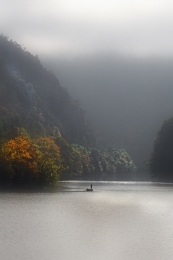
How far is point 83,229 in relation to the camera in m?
48.1

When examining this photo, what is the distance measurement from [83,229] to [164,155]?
402ft

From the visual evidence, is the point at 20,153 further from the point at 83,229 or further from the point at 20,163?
the point at 83,229

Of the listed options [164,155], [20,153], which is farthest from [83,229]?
[164,155]

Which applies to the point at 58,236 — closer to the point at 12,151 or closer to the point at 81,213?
the point at 81,213

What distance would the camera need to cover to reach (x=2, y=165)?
304ft

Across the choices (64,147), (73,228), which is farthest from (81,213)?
(64,147)

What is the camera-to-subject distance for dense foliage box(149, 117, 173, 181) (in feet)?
545

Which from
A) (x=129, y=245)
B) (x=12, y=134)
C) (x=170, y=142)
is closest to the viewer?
(x=129, y=245)

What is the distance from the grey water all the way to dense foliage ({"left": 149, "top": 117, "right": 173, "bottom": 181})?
93.7 m

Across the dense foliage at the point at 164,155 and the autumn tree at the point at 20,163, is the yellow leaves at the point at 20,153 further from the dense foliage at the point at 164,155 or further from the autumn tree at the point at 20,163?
the dense foliage at the point at 164,155

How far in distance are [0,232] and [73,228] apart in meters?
7.90

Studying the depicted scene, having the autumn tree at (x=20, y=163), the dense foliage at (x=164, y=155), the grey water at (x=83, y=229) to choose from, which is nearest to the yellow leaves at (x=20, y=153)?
the autumn tree at (x=20, y=163)

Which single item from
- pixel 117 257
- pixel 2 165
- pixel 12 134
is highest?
pixel 12 134

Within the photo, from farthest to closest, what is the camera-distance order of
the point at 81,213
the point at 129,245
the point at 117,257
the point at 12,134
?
the point at 12,134, the point at 81,213, the point at 129,245, the point at 117,257
